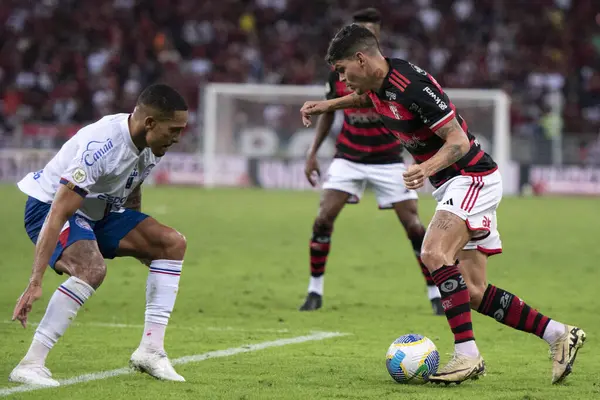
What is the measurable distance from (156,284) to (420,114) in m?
1.76

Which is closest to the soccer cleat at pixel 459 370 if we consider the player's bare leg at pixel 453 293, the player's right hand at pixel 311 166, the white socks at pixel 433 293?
the player's bare leg at pixel 453 293

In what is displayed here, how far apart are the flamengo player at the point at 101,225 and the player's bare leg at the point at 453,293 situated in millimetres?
1433

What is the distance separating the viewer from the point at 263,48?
103 feet

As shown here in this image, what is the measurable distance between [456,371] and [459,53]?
2552cm

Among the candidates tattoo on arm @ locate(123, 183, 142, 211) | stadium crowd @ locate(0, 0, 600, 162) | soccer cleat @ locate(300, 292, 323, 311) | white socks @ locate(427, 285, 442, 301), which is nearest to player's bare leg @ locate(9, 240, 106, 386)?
tattoo on arm @ locate(123, 183, 142, 211)

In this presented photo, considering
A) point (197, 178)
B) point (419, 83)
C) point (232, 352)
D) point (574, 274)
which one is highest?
point (419, 83)

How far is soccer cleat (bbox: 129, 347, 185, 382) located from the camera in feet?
19.9

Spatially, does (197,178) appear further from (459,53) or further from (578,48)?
(578,48)

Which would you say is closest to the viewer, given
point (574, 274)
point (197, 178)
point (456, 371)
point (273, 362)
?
point (456, 371)

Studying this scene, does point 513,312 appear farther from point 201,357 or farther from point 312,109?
point 201,357

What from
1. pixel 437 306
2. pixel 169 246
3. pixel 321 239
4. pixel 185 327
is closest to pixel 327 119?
pixel 321 239

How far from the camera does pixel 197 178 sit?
27.5 meters

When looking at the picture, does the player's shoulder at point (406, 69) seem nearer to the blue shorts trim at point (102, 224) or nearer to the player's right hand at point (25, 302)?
the blue shorts trim at point (102, 224)

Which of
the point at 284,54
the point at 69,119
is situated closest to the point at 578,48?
the point at 284,54
